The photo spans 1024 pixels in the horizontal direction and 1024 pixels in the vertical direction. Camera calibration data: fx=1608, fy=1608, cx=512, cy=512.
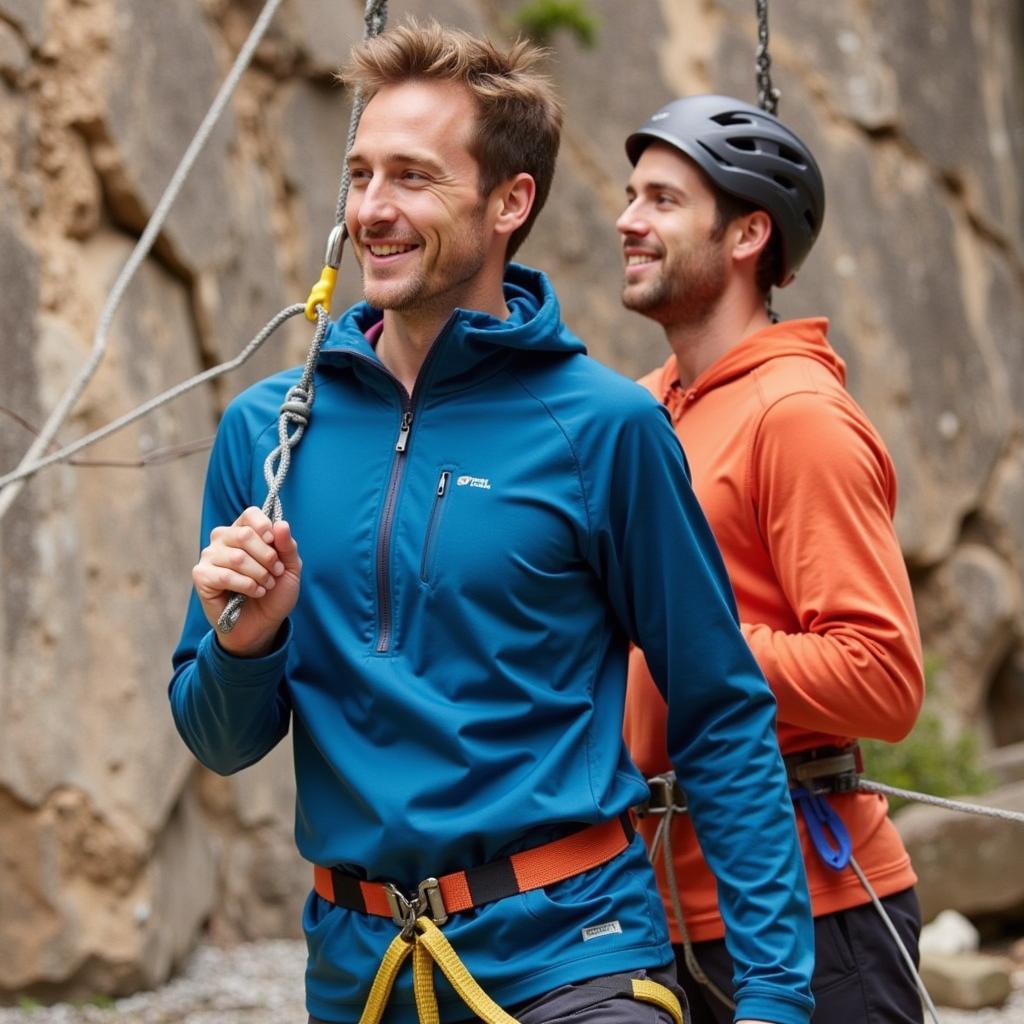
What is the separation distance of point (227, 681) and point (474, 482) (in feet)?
1.43

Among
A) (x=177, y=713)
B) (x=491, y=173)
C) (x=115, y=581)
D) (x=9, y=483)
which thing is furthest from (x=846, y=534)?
(x=115, y=581)

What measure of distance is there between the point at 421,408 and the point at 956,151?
10.2m

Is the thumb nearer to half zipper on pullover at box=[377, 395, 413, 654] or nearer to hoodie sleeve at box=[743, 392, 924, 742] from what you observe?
half zipper on pullover at box=[377, 395, 413, 654]

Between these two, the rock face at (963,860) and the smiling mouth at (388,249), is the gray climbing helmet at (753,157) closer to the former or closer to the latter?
the smiling mouth at (388,249)

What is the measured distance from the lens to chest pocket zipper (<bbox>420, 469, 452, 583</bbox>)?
7.29 ft

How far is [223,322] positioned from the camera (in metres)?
7.26

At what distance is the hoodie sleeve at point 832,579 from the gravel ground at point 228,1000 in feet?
13.0

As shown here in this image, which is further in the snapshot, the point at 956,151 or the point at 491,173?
the point at 956,151

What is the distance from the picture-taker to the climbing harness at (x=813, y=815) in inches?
110

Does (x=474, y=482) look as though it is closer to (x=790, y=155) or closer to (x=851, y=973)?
(x=851, y=973)

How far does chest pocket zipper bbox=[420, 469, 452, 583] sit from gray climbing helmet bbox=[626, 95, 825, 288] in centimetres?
121

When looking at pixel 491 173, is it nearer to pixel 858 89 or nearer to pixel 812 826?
pixel 812 826

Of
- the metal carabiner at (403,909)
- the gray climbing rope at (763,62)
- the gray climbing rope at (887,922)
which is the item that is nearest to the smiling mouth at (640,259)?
the gray climbing rope at (763,62)

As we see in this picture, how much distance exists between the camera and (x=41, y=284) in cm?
600
